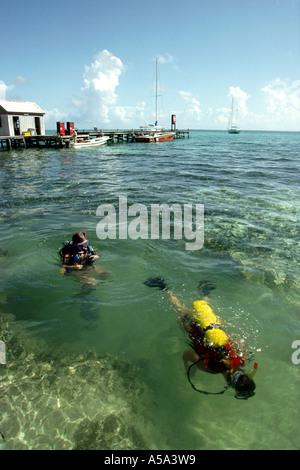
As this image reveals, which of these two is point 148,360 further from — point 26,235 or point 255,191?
point 255,191

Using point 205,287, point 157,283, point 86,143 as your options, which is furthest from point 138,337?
point 86,143

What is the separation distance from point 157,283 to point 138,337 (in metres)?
1.97

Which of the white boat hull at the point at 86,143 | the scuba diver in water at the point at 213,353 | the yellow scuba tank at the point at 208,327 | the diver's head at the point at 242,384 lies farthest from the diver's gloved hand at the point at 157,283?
the white boat hull at the point at 86,143

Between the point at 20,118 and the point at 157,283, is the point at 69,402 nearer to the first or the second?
the point at 157,283

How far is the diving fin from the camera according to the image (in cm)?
682

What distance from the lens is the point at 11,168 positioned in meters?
25.3

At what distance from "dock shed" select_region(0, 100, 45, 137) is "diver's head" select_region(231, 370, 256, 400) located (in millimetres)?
44263

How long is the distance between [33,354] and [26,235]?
20.5ft

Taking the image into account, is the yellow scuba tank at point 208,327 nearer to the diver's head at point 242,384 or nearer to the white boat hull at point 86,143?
the diver's head at point 242,384

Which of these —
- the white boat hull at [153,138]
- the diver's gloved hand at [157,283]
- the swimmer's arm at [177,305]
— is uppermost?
the white boat hull at [153,138]

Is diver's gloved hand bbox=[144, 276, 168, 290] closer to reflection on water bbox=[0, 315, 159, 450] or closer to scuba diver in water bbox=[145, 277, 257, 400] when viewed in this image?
scuba diver in water bbox=[145, 277, 257, 400]

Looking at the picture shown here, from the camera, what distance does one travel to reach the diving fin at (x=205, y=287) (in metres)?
6.82

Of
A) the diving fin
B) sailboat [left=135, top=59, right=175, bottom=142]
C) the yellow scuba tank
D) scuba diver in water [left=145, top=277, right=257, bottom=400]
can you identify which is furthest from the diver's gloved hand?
sailboat [left=135, top=59, right=175, bottom=142]

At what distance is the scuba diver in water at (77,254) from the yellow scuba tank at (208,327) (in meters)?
3.47
